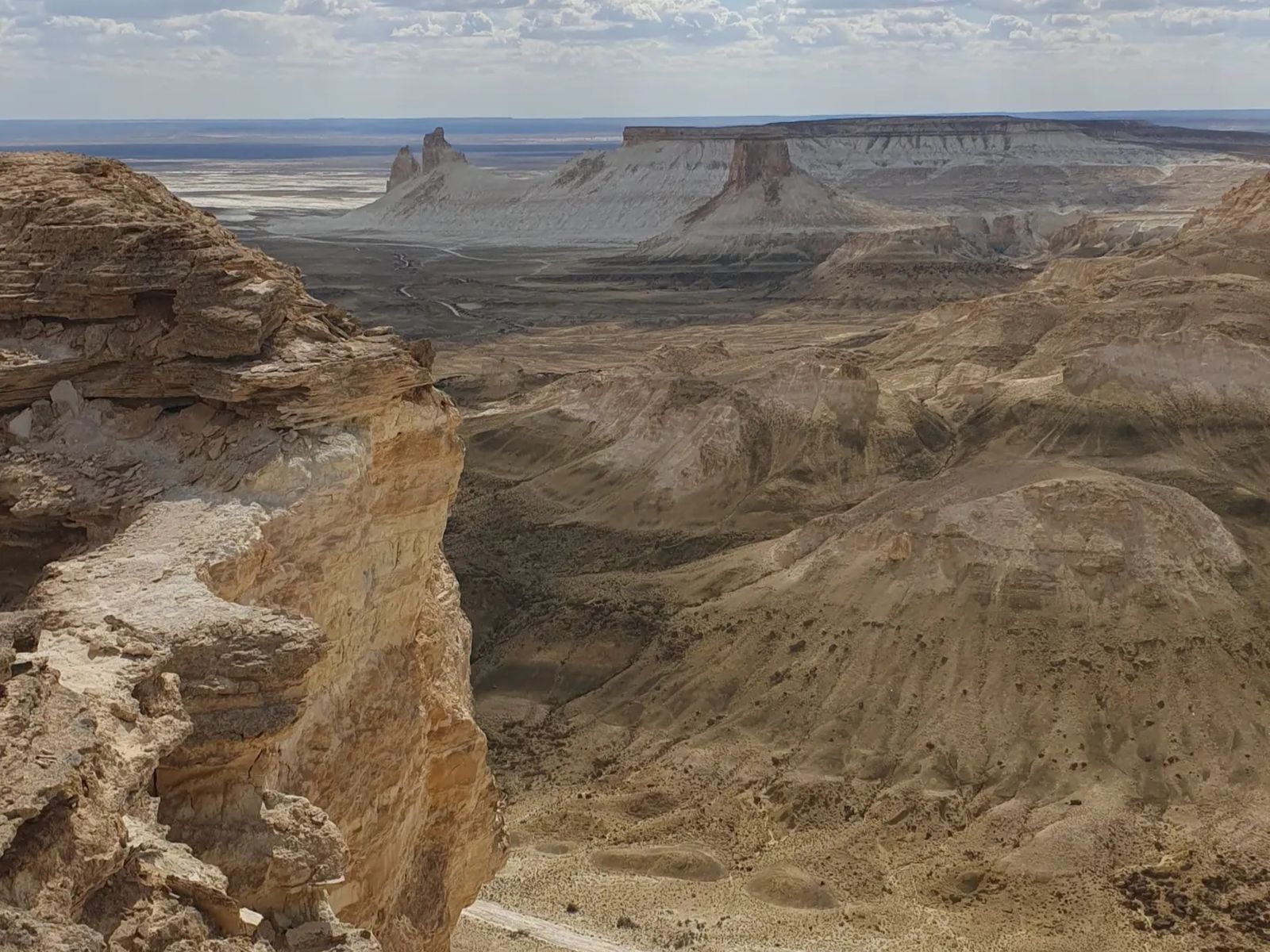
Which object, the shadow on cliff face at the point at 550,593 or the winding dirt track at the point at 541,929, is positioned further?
the shadow on cliff face at the point at 550,593

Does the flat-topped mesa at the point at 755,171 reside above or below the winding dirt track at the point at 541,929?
above

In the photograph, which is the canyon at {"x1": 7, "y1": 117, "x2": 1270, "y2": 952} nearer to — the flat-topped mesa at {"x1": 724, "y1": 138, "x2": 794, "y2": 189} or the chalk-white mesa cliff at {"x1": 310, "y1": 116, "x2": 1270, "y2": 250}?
the chalk-white mesa cliff at {"x1": 310, "y1": 116, "x2": 1270, "y2": 250}

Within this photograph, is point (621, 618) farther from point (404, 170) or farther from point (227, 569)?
point (404, 170)

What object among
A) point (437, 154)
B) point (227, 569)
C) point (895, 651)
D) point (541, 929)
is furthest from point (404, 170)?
point (227, 569)

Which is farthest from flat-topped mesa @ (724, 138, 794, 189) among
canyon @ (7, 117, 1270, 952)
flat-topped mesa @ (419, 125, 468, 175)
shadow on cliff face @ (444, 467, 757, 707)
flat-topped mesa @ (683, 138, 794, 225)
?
shadow on cliff face @ (444, 467, 757, 707)

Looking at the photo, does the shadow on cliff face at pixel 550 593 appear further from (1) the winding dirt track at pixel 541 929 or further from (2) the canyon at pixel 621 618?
(1) the winding dirt track at pixel 541 929

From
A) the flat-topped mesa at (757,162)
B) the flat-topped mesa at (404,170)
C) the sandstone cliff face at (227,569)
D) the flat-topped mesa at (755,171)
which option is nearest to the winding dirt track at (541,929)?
the sandstone cliff face at (227,569)
